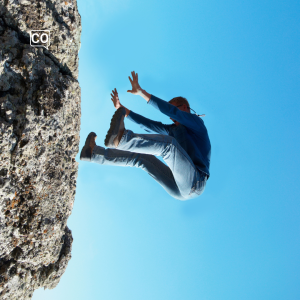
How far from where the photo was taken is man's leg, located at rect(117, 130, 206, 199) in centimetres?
295

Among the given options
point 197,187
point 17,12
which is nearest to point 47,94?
point 17,12

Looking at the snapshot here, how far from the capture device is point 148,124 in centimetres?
384

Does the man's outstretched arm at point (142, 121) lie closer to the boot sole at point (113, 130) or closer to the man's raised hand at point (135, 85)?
the man's raised hand at point (135, 85)

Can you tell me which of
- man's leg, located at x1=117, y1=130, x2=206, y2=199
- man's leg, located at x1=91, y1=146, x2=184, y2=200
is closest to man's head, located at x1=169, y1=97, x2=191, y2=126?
man's leg, located at x1=91, y1=146, x2=184, y2=200

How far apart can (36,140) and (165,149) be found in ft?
5.65

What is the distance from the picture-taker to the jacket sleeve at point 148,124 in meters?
3.67

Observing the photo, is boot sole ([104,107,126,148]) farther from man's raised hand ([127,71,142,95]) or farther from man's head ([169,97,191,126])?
man's head ([169,97,191,126])

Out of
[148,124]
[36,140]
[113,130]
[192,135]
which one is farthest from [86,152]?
[192,135]

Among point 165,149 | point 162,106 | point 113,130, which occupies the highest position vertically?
point 162,106

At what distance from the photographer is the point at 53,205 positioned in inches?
139

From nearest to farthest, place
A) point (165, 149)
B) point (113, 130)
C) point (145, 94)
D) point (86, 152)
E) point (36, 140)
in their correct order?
point (113, 130)
point (165, 149)
point (36, 140)
point (145, 94)
point (86, 152)

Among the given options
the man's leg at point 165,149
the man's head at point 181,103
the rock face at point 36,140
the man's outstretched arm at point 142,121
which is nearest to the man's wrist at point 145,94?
the man's outstretched arm at point 142,121

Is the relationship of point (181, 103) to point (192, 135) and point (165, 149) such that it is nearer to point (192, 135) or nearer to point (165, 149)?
point (192, 135)

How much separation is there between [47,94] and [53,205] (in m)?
1.64
